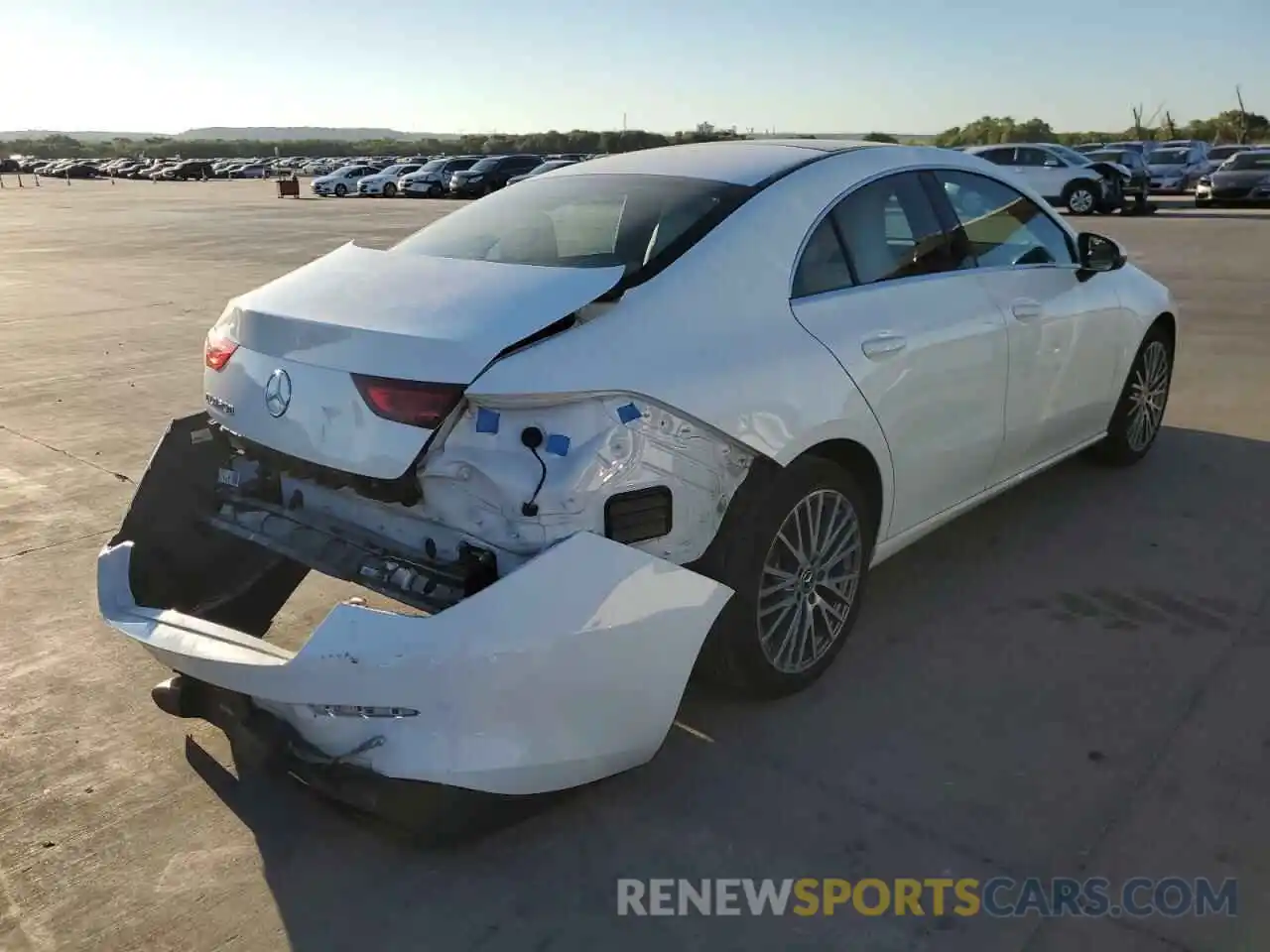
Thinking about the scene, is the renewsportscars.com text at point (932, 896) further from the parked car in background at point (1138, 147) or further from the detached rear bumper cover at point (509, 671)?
the parked car in background at point (1138, 147)

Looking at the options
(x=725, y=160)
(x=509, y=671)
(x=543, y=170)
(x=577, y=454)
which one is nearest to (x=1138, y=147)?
(x=543, y=170)

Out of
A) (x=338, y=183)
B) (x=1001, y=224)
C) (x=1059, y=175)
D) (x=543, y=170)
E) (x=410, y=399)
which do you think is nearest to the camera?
(x=410, y=399)

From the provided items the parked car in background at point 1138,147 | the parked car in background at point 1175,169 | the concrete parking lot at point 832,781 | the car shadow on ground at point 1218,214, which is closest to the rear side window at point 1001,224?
the concrete parking lot at point 832,781

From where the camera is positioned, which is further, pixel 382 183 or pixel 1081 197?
pixel 382 183

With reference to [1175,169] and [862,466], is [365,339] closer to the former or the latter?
[862,466]

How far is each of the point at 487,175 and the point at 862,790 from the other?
→ 35.8 metres

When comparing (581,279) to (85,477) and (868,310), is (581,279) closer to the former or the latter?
(868,310)

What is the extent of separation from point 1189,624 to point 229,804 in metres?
3.35

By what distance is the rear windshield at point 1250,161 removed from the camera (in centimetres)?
2475

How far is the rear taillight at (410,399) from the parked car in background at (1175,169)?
31.6 metres

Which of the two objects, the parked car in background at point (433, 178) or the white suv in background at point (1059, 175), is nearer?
the white suv in background at point (1059, 175)

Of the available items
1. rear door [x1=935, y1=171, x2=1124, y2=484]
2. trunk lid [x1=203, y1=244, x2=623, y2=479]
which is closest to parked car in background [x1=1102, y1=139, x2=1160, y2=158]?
rear door [x1=935, y1=171, x2=1124, y2=484]

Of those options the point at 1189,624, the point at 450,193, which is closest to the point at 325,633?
the point at 1189,624

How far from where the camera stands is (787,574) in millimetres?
3369
